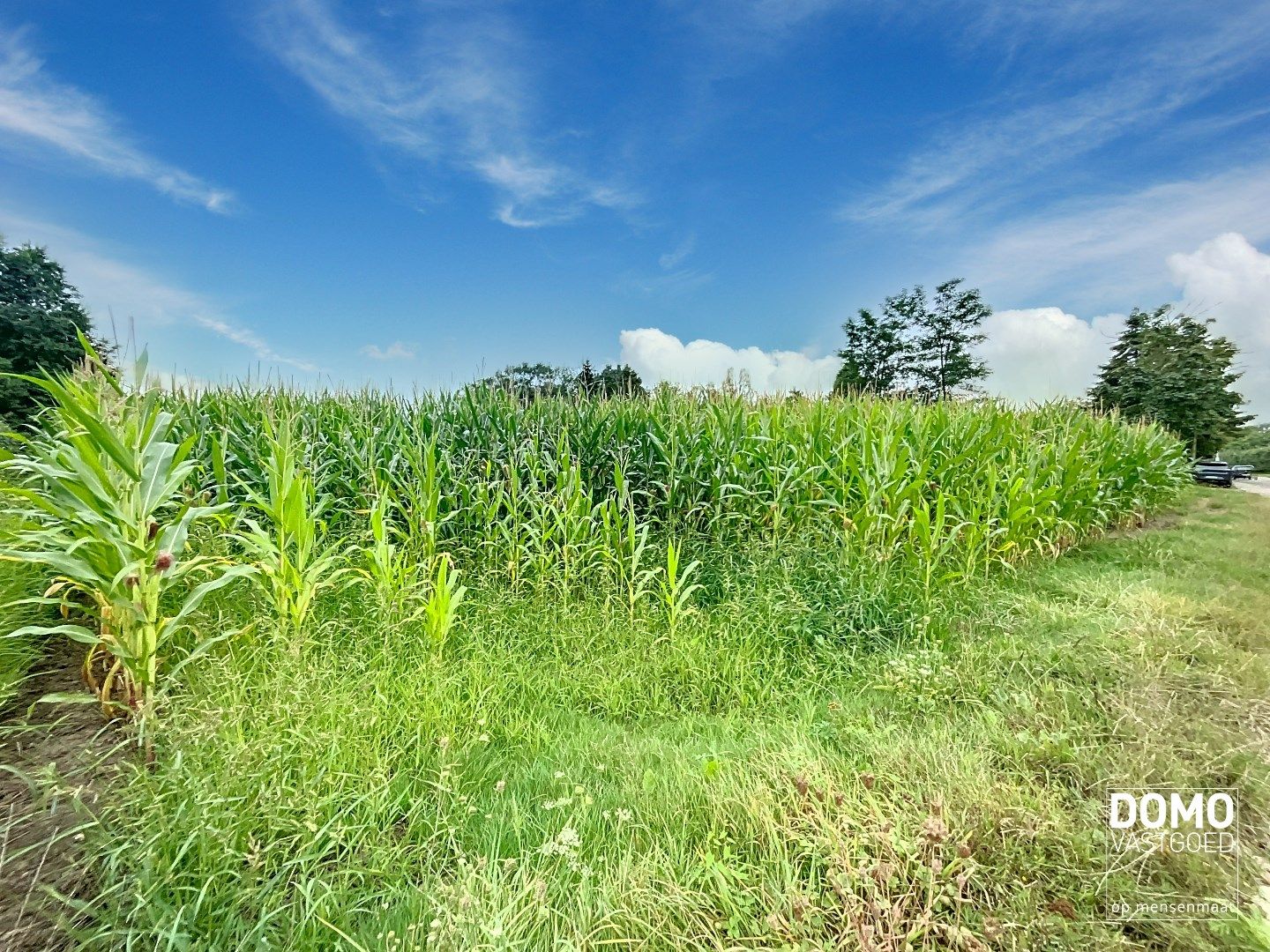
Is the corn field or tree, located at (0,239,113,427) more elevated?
tree, located at (0,239,113,427)

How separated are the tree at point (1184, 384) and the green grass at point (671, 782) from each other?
21.4 m

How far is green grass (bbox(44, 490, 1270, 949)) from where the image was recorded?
1506 mm

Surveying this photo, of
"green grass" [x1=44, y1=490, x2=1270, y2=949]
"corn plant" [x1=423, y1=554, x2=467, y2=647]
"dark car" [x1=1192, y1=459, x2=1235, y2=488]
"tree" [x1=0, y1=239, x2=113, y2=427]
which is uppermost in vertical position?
"tree" [x1=0, y1=239, x2=113, y2=427]

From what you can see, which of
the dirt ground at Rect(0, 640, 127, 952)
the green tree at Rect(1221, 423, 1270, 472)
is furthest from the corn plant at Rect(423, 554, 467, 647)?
the green tree at Rect(1221, 423, 1270, 472)

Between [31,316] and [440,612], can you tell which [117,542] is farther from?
[31,316]

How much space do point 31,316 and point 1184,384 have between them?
155 feet

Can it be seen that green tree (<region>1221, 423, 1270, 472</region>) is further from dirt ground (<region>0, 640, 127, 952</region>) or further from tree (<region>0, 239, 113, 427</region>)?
tree (<region>0, 239, 113, 427</region>)

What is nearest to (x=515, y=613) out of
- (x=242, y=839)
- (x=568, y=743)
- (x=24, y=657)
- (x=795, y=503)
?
(x=568, y=743)

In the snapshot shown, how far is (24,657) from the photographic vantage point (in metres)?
2.55

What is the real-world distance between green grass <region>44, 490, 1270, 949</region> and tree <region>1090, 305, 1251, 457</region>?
21437 millimetres

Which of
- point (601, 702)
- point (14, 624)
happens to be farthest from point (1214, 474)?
point (14, 624)

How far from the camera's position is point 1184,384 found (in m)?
20.2

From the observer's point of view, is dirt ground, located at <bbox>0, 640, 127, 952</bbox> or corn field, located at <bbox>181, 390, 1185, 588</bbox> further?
corn field, located at <bbox>181, 390, 1185, 588</bbox>

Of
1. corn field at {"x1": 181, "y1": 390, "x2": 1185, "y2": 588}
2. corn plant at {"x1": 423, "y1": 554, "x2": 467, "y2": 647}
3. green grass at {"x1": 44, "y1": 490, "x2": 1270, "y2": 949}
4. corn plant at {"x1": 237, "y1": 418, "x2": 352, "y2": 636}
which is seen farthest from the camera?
corn field at {"x1": 181, "y1": 390, "x2": 1185, "y2": 588}
